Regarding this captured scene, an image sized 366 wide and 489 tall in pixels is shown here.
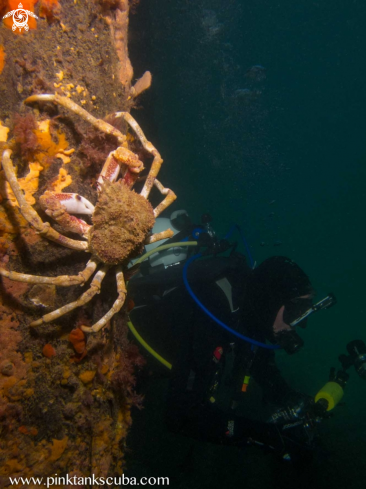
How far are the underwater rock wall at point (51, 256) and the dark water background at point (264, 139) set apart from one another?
4.61 metres

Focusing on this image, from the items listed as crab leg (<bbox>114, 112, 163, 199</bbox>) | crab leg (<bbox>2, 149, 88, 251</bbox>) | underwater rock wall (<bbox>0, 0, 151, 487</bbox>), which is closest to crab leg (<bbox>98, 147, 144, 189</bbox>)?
underwater rock wall (<bbox>0, 0, 151, 487</bbox>)

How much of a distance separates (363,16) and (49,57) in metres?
35.1

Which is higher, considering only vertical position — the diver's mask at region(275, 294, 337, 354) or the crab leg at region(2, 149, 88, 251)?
the crab leg at region(2, 149, 88, 251)

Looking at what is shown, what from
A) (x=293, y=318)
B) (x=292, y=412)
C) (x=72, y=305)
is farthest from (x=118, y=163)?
(x=292, y=412)

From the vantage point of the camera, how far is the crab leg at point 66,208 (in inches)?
70.6

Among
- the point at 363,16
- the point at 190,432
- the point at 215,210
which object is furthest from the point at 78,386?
the point at 363,16

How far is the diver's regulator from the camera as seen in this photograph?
4.49 m

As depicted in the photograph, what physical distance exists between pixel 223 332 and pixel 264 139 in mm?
38029

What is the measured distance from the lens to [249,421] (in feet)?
12.2

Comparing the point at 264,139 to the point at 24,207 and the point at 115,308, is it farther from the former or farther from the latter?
the point at 24,207

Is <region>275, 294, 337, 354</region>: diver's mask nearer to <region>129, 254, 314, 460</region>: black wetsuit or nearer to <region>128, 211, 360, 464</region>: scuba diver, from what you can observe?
<region>128, 211, 360, 464</region>: scuba diver

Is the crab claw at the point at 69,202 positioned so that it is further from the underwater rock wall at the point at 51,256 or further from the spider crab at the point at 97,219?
the underwater rock wall at the point at 51,256

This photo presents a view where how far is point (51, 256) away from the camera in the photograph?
2012 millimetres

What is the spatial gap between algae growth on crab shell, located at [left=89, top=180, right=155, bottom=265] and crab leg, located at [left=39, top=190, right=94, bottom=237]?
13 cm
